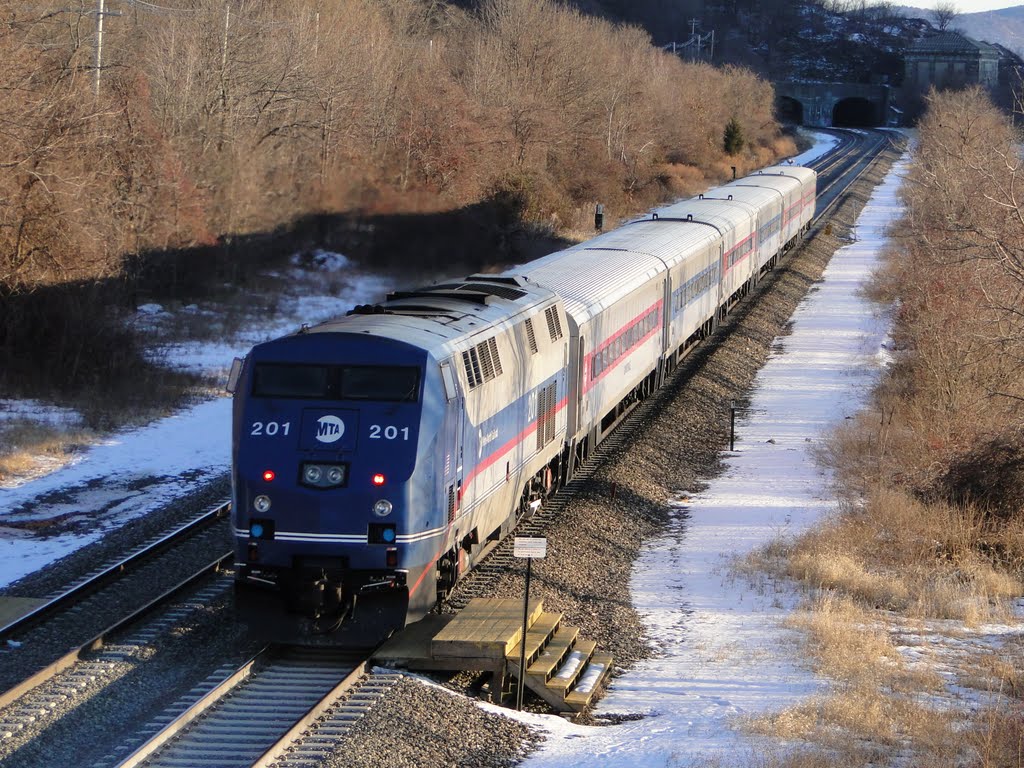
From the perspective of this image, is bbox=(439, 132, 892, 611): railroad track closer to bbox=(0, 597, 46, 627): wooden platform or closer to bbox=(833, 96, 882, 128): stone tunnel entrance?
bbox=(0, 597, 46, 627): wooden platform

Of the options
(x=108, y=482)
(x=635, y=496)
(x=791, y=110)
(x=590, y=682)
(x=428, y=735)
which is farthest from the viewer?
(x=791, y=110)

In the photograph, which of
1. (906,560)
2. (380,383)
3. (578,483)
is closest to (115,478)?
(578,483)

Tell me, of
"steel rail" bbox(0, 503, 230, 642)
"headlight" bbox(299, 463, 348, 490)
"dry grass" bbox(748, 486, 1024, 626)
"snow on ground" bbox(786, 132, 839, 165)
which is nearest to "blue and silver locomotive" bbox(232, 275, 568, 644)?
"headlight" bbox(299, 463, 348, 490)

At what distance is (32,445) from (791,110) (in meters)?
139

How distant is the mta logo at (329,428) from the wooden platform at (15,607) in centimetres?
439

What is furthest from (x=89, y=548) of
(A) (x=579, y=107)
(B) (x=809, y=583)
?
(A) (x=579, y=107)

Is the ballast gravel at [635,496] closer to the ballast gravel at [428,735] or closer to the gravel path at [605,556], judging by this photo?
the gravel path at [605,556]

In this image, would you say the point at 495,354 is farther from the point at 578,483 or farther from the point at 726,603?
the point at 578,483

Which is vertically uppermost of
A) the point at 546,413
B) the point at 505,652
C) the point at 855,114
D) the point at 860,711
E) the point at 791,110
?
the point at 855,114

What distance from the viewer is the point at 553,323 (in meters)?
18.4

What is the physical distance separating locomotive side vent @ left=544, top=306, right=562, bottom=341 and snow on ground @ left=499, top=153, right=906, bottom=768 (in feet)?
11.5

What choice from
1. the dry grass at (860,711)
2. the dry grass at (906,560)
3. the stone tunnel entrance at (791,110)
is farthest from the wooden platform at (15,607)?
the stone tunnel entrance at (791,110)

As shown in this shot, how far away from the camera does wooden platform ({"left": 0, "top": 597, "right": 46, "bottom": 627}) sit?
14.5 meters

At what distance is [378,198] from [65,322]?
11.3 m
